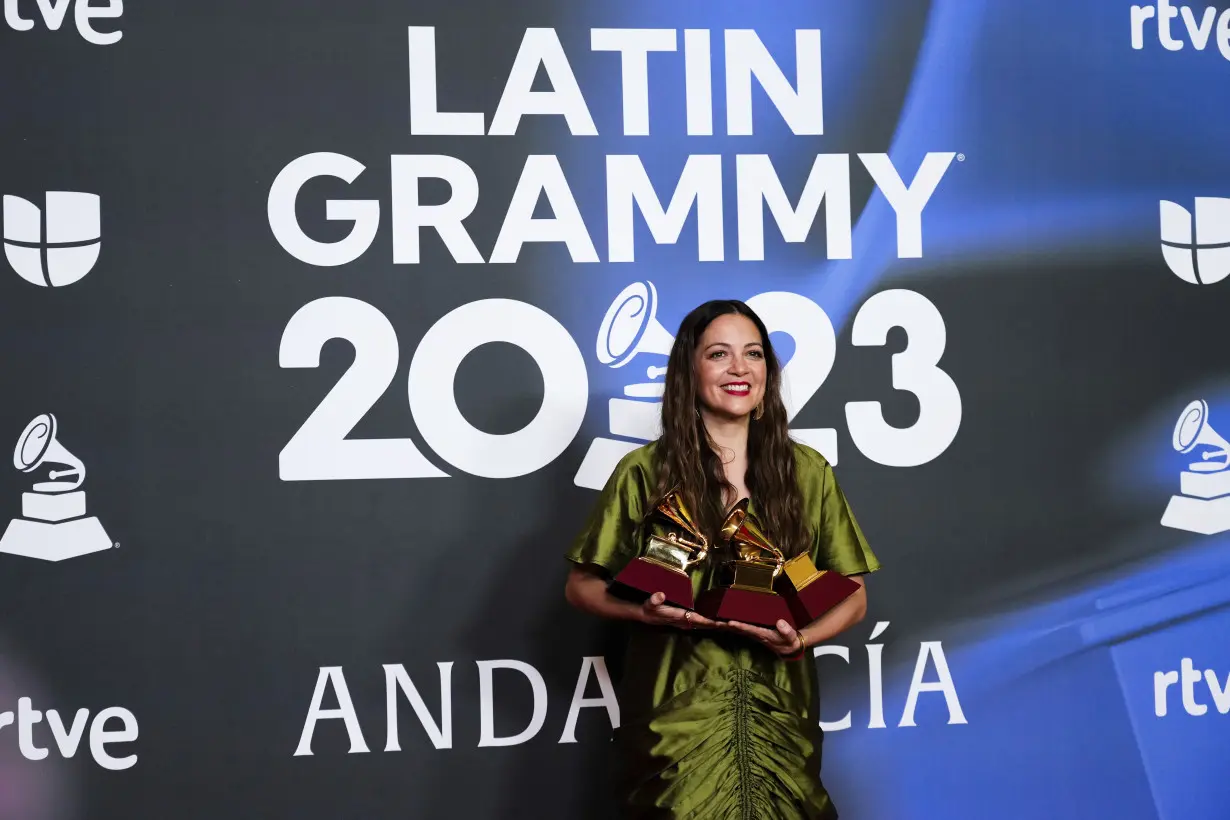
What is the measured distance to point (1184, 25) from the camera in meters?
3.03

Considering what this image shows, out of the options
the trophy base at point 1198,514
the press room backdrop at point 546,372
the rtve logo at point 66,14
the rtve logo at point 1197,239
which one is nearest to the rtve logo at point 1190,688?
the press room backdrop at point 546,372

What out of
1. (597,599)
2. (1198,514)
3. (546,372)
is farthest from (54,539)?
(1198,514)

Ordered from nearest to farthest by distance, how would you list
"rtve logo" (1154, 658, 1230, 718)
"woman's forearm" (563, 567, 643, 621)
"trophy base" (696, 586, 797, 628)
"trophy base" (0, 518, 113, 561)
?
"trophy base" (696, 586, 797, 628) → "woman's forearm" (563, 567, 643, 621) → "trophy base" (0, 518, 113, 561) → "rtve logo" (1154, 658, 1230, 718)

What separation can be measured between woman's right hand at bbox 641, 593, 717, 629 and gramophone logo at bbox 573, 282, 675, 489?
825 millimetres

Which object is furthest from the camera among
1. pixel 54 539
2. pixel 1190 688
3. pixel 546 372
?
pixel 1190 688

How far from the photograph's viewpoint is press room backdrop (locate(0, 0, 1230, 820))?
274 centimetres

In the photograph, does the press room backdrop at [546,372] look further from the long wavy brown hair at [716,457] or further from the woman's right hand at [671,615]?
the woman's right hand at [671,615]

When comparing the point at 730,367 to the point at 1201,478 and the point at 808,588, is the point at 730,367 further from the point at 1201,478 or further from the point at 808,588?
the point at 1201,478

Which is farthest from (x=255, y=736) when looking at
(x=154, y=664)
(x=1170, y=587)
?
(x=1170, y=587)

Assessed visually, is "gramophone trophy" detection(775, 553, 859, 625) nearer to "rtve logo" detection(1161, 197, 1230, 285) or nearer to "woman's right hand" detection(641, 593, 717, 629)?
"woman's right hand" detection(641, 593, 717, 629)

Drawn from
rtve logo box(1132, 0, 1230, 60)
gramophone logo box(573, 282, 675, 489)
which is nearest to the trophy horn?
gramophone logo box(573, 282, 675, 489)

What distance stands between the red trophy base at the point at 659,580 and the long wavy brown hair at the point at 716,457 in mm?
139

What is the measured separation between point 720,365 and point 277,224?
49.5 inches

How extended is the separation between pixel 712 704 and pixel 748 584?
23 cm
